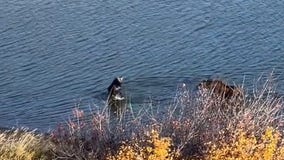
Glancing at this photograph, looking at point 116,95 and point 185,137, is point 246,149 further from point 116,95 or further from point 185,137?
point 116,95

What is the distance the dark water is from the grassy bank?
26.6ft

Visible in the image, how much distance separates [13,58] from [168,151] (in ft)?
51.3

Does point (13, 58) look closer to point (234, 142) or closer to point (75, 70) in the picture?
point (75, 70)

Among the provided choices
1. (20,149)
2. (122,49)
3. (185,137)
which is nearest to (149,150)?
(185,137)

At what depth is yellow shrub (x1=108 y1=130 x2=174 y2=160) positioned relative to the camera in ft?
29.5

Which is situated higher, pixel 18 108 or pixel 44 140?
pixel 44 140

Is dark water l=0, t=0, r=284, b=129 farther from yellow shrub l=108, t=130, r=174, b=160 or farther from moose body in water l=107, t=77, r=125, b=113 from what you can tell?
yellow shrub l=108, t=130, r=174, b=160

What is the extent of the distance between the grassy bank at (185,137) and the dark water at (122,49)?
320 inches

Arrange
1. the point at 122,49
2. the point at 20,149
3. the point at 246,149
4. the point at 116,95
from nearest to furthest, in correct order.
A: 1. the point at 246,149
2. the point at 20,149
3. the point at 116,95
4. the point at 122,49

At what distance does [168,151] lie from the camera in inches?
370

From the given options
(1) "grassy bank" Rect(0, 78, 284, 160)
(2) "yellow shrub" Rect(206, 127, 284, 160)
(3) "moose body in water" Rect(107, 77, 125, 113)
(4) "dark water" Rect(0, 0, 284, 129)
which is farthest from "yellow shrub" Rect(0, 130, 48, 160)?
(3) "moose body in water" Rect(107, 77, 125, 113)

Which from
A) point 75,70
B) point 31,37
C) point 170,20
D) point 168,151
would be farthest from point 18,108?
point 168,151

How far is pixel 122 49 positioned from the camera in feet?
80.3

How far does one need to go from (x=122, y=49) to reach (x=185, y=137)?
47.6ft
